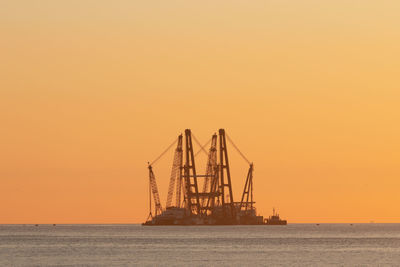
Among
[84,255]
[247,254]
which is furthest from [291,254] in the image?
[84,255]

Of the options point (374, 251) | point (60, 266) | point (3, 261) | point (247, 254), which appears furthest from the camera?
point (374, 251)

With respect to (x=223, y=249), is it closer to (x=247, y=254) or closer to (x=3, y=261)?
(x=247, y=254)

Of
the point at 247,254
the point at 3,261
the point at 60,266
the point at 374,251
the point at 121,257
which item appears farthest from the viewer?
the point at 374,251

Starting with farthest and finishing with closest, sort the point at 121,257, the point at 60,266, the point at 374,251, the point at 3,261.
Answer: the point at 374,251 → the point at 121,257 → the point at 3,261 → the point at 60,266

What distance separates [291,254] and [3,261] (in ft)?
156

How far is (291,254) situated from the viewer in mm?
182625

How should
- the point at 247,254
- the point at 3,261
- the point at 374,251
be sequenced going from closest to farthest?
the point at 3,261 < the point at 247,254 < the point at 374,251

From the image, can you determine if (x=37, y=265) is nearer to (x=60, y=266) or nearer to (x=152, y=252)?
(x=60, y=266)

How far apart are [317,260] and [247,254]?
21.5 m

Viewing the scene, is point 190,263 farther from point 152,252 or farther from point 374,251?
point 374,251

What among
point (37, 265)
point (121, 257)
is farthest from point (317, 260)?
point (37, 265)

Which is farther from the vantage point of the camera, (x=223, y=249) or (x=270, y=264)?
(x=223, y=249)

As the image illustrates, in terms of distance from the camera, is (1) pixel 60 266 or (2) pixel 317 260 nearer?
(1) pixel 60 266

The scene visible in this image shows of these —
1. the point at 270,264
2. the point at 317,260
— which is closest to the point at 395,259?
the point at 317,260
